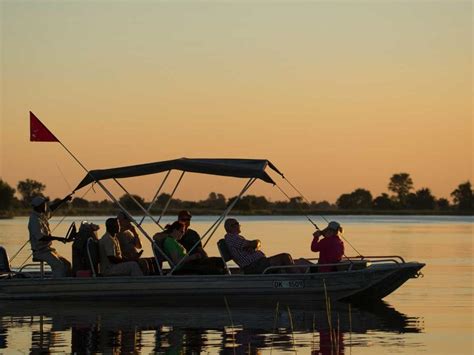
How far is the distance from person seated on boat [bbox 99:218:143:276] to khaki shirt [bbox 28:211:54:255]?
1035mm

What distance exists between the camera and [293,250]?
4659 centimetres

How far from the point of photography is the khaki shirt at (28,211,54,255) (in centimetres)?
2323

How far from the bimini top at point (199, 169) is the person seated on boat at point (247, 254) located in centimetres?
94

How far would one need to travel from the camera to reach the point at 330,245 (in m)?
23.5

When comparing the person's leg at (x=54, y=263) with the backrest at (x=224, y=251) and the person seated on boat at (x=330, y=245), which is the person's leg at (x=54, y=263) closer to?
the backrest at (x=224, y=251)

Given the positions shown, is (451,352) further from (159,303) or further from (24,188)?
(24,188)

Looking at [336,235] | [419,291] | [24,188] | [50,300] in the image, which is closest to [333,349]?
[336,235]

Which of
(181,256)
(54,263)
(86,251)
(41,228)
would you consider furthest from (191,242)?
(41,228)

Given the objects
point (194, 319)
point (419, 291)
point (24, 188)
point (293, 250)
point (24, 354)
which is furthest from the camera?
point (24, 188)

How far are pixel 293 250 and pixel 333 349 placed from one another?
28651 millimetres

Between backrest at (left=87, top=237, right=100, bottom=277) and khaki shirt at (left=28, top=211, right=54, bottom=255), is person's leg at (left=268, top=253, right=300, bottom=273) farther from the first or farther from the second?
khaki shirt at (left=28, top=211, right=54, bottom=255)

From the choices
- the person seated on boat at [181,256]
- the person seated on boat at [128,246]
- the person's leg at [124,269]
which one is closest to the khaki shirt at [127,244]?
the person seated on boat at [128,246]

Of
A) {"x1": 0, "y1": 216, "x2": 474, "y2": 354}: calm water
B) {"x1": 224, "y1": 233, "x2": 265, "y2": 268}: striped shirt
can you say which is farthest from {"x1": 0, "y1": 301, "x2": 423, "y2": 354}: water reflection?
{"x1": 224, "y1": 233, "x2": 265, "y2": 268}: striped shirt

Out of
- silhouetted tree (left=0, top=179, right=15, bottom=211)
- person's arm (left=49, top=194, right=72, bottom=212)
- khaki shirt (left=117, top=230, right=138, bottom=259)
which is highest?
silhouetted tree (left=0, top=179, right=15, bottom=211)
